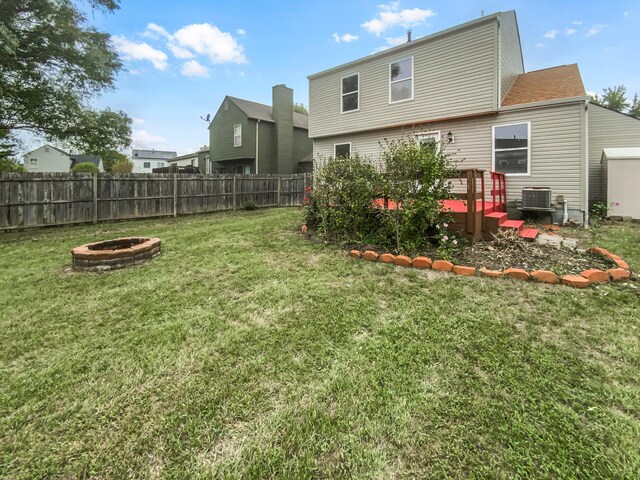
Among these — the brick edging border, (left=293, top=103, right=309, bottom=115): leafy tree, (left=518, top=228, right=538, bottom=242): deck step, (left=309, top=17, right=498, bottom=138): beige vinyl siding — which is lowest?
the brick edging border

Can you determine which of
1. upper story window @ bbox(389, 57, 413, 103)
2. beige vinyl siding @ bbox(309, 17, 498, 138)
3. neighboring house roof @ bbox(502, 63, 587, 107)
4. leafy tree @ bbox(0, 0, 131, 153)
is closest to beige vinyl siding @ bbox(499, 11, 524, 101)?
neighboring house roof @ bbox(502, 63, 587, 107)

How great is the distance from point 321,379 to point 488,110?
9.28 m

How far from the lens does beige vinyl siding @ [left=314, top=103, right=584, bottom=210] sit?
7605 mm

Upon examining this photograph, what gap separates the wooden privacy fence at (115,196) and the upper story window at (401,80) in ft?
14.0

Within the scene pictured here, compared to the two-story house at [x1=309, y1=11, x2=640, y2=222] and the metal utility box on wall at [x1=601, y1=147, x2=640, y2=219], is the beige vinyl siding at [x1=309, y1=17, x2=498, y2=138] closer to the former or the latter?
the two-story house at [x1=309, y1=11, x2=640, y2=222]

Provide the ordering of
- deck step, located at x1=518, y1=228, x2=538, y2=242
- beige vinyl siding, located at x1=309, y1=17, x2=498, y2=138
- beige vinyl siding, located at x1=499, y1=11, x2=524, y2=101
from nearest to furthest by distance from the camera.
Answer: deck step, located at x1=518, y1=228, x2=538, y2=242, beige vinyl siding, located at x1=309, y1=17, x2=498, y2=138, beige vinyl siding, located at x1=499, y1=11, x2=524, y2=101

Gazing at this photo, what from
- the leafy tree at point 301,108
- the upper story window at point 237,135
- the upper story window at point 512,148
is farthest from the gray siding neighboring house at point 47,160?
the upper story window at point 512,148

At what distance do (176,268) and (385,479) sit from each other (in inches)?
158

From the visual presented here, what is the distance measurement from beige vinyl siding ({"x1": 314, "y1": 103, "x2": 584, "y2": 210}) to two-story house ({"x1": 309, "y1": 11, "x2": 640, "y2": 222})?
21mm

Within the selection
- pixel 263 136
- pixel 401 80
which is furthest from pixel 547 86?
pixel 263 136

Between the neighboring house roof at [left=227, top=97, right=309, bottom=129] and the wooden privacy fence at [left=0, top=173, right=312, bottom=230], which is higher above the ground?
the neighboring house roof at [left=227, top=97, right=309, bottom=129]

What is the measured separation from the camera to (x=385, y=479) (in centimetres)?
145

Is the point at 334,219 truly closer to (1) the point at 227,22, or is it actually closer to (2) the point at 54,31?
(1) the point at 227,22

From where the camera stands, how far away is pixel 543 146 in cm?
799
